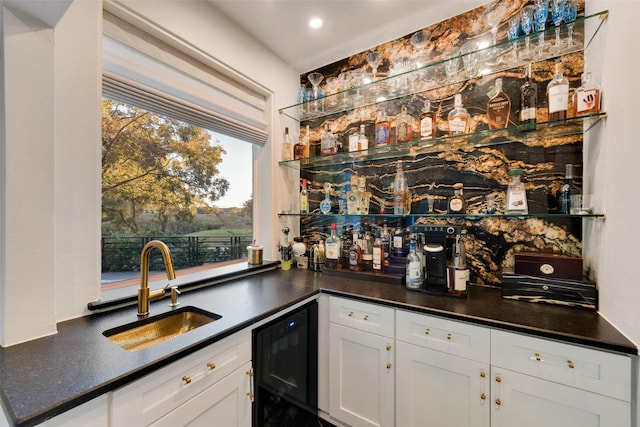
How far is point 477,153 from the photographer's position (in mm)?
1688

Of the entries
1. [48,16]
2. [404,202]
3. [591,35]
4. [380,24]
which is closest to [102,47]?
[48,16]

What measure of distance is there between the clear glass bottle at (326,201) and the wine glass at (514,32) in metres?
1.48

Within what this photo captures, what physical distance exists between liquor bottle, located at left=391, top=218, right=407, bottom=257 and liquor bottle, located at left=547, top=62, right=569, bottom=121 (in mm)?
1021

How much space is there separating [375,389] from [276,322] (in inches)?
27.0

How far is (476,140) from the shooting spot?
64.3 inches

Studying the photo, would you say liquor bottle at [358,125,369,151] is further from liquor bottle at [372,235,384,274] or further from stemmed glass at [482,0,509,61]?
stemmed glass at [482,0,509,61]

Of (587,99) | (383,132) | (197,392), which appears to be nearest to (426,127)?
(383,132)

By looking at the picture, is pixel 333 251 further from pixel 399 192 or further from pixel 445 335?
pixel 445 335

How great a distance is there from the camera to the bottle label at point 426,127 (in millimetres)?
1699

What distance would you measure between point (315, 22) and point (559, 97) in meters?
1.55

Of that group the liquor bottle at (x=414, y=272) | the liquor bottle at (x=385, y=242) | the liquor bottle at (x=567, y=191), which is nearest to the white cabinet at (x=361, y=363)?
the liquor bottle at (x=414, y=272)

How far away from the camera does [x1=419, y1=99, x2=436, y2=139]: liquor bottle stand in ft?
5.57

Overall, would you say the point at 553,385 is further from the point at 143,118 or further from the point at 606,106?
the point at 143,118

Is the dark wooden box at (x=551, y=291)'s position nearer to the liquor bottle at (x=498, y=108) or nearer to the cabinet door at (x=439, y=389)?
the cabinet door at (x=439, y=389)
